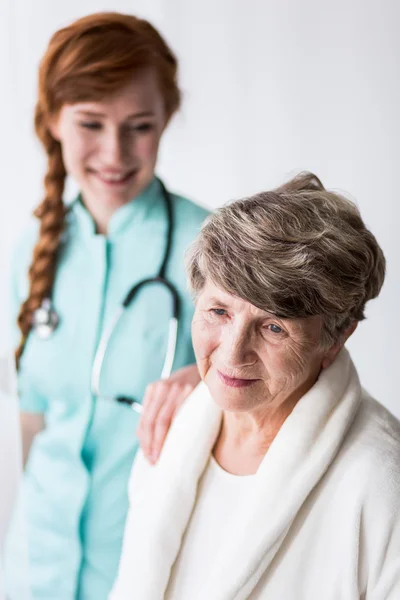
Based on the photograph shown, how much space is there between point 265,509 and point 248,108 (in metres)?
1.26

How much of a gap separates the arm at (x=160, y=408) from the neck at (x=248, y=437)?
126mm

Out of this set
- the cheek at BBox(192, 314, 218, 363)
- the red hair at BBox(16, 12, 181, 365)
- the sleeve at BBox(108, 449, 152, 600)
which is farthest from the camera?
the red hair at BBox(16, 12, 181, 365)

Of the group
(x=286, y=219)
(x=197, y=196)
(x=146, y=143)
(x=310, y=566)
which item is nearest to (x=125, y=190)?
(x=146, y=143)

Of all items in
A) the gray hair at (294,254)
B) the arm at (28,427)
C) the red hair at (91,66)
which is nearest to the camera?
the gray hair at (294,254)

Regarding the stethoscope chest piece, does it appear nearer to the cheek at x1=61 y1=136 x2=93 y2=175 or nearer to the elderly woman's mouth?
the cheek at x1=61 y1=136 x2=93 y2=175

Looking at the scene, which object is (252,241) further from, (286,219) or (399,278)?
(399,278)

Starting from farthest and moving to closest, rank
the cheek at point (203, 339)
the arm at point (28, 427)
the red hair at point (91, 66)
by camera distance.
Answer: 1. the arm at point (28, 427)
2. the red hair at point (91, 66)
3. the cheek at point (203, 339)

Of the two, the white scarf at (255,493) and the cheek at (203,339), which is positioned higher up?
the cheek at (203,339)

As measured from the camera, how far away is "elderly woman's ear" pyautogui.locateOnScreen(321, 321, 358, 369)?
1.19 meters

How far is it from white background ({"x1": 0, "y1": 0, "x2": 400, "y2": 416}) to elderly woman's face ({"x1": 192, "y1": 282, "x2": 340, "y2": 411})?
829mm

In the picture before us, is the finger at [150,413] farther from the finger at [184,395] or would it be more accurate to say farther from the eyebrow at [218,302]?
the eyebrow at [218,302]

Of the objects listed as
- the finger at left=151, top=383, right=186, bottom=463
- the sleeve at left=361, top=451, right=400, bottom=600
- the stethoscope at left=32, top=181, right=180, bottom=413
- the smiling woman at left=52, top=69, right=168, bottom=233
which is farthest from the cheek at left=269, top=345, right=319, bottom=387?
the smiling woman at left=52, top=69, right=168, bottom=233

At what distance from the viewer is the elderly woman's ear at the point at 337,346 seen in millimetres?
1189

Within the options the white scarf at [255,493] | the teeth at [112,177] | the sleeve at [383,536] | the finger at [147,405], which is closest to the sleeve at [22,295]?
the teeth at [112,177]
